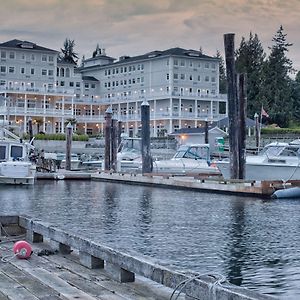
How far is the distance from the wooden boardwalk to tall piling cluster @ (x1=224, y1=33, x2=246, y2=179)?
865 inches

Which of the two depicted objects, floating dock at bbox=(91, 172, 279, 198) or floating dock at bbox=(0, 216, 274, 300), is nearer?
floating dock at bbox=(0, 216, 274, 300)

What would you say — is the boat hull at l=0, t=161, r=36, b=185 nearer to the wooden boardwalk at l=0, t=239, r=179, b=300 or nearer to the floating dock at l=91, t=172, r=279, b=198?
the floating dock at l=91, t=172, r=279, b=198

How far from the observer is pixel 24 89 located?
96875mm

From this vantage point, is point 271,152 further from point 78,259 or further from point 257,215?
point 78,259

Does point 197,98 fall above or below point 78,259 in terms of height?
above

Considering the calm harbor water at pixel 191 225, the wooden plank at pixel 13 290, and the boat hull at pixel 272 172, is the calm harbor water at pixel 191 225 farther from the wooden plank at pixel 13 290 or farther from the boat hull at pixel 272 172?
the boat hull at pixel 272 172

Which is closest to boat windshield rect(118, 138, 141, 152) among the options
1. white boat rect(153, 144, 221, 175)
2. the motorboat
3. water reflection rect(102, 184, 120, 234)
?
the motorboat

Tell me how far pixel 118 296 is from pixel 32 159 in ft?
139

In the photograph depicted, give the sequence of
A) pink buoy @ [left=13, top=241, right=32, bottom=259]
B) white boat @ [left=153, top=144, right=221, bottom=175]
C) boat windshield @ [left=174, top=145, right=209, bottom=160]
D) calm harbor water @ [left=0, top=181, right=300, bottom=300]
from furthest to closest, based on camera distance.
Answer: boat windshield @ [left=174, top=145, right=209, bottom=160]
white boat @ [left=153, top=144, right=221, bottom=175]
calm harbor water @ [left=0, top=181, right=300, bottom=300]
pink buoy @ [left=13, top=241, right=32, bottom=259]

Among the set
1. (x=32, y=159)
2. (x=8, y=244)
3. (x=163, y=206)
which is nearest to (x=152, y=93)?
(x=32, y=159)

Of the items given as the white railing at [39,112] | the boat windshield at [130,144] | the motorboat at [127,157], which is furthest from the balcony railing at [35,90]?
the boat windshield at [130,144]

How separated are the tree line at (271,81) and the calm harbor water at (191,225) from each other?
6552cm

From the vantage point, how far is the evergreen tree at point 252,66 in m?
101

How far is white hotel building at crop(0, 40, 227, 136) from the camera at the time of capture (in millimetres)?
97875
